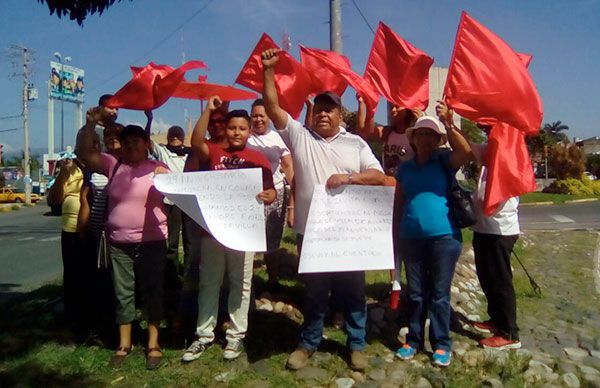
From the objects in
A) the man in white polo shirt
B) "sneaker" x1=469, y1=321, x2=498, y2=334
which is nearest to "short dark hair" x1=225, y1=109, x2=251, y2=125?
the man in white polo shirt

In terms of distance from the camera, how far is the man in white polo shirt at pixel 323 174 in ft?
11.5

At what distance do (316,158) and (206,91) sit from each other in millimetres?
1387

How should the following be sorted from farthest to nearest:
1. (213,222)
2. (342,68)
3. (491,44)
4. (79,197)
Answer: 1. (342,68)
2. (79,197)
3. (491,44)
4. (213,222)

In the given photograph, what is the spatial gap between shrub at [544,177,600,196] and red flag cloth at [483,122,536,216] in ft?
86.5

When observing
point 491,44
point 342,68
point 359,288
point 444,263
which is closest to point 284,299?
point 359,288

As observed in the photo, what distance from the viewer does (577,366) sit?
3.82 meters

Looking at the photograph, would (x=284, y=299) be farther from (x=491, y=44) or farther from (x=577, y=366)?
(x=491, y=44)

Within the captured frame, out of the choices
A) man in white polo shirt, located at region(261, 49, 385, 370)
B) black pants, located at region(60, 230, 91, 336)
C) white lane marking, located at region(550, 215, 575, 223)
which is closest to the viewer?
man in white polo shirt, located at region(261, 49, 385, 370)

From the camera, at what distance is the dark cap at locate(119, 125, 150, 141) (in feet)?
12.0

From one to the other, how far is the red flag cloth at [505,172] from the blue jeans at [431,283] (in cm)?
41

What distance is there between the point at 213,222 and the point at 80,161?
3.81 feet

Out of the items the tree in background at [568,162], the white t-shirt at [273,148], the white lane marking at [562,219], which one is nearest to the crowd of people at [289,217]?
the white t-shirt at [273,148]

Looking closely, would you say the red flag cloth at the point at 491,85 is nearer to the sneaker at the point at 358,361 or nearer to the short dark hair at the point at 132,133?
the sneaker at the point at 358,361

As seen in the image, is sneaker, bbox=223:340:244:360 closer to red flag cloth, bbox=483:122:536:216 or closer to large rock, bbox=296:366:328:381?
large rock, bbox=296:366:328:381
